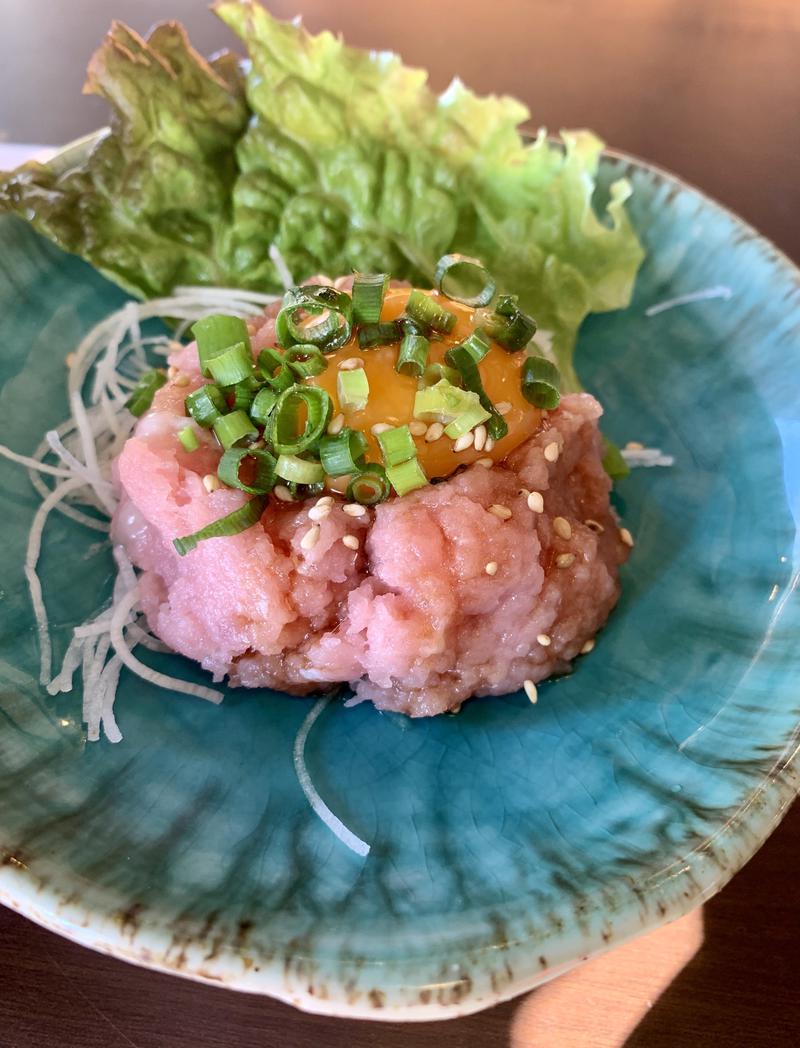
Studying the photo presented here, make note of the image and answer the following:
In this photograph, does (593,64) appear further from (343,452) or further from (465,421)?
(343,452)

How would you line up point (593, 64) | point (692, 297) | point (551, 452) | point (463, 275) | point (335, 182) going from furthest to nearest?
point (593, 64) < point (335, 182) < point (692, 297) < point (463, 275) < point (551, 452)

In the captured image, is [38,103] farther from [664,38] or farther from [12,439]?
[664,38]

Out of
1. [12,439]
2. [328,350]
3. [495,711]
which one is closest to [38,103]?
[12,439]

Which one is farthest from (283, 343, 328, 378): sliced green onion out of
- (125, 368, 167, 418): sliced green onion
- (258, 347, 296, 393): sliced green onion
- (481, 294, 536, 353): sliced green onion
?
(125, 368, 167, 418): sliced green onion

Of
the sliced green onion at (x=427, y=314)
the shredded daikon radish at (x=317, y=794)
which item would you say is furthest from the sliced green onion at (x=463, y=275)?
the shredded daikon radish at (x=317, y=794)

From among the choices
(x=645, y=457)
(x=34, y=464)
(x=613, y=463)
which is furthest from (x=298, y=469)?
(x=645, y=457)

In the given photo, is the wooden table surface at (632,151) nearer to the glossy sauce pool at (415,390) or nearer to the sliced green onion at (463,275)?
the glossy sauce pool at (415,390)

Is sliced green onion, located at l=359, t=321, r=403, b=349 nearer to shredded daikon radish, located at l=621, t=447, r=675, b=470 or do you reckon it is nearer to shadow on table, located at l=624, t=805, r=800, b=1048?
shredded daikon radish, located at l=621, t=447, r=675, b=470

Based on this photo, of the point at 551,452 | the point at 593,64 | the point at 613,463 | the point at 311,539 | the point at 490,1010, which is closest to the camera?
the point at 490,1010
